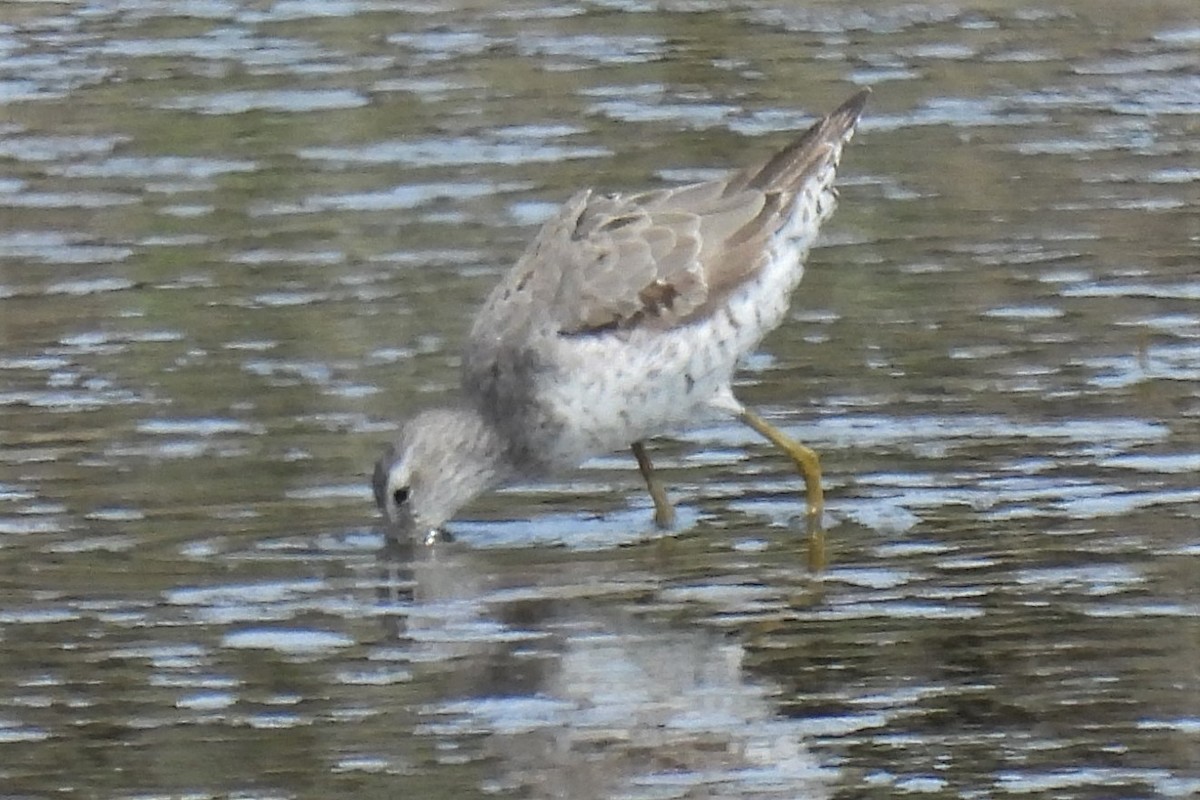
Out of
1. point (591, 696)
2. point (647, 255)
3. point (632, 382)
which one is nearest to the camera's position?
point (591, 696)

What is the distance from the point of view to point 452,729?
8492 mm

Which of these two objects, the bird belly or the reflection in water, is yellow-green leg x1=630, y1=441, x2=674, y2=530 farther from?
the reflection in water

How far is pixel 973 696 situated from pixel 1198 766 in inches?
31.3

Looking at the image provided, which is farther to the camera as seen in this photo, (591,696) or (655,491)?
(655,491)

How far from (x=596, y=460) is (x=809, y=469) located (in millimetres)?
1293

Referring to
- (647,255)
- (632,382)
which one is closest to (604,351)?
(632,382)

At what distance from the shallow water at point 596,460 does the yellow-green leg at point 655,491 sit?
0.08m

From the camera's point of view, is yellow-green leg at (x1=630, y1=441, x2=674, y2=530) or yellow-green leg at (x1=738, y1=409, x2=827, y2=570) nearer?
yellow-green leg at (x1=738, y1=409, x2=827, y2=570)

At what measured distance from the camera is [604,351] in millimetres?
10641

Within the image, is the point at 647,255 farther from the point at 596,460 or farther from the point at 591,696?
the point at 591,696

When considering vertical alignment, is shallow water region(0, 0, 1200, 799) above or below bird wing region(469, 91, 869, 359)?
below

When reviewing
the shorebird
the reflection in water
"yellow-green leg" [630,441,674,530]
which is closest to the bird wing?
the shorebird

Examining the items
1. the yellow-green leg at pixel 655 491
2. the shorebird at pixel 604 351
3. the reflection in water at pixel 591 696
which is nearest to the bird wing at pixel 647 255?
the shorebird at pixel 604 351

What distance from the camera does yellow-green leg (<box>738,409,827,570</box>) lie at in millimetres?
10109
